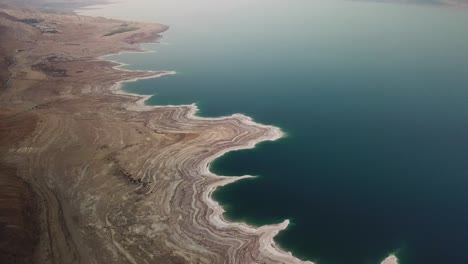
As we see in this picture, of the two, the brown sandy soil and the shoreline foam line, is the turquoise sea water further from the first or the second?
the brown sandy soil

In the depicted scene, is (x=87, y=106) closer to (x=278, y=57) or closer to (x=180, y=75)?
(x=180, y=75)

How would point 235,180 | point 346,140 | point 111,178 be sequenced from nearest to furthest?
point 235,180 < point 111,178 < point 346,140

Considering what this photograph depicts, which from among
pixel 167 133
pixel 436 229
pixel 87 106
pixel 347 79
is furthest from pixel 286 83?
pixel 436 229

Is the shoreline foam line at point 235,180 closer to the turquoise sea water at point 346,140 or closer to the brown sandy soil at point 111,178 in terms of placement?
the brown sandy soil at point 111,178

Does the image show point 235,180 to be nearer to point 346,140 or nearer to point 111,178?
point 111,178

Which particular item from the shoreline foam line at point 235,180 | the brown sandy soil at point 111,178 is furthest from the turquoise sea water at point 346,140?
the brown sandy soil at point 111,178

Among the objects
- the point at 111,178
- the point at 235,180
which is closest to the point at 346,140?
the point at 235,180
